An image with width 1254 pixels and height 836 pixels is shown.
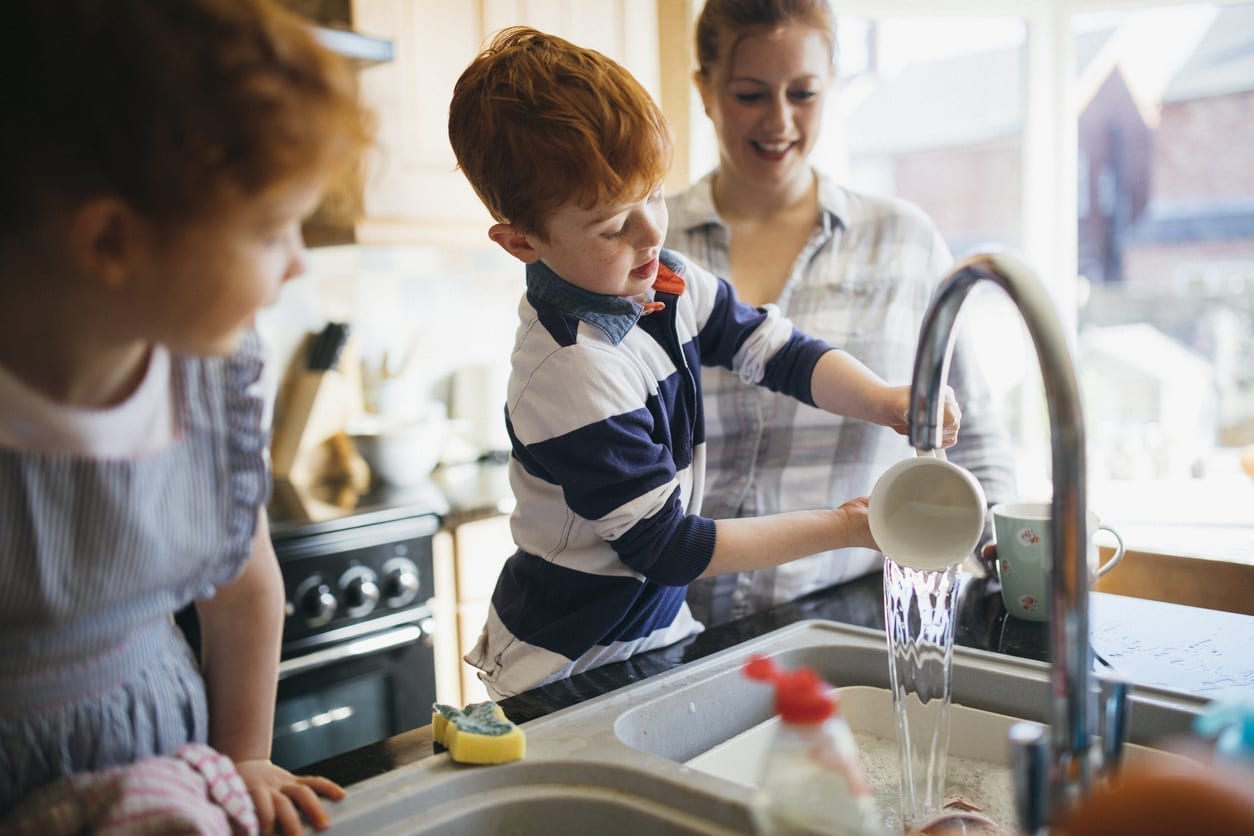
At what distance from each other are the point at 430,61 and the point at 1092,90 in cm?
172

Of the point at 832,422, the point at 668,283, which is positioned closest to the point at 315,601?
the point at 832,422

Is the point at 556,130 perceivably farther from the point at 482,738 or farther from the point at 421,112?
the point at 421,112

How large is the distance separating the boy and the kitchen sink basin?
115 mm

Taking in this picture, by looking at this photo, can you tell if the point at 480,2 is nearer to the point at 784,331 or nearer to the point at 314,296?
the point at 314,296

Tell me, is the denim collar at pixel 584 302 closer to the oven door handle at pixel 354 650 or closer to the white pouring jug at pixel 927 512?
the white pouring jug at pixel 927 512

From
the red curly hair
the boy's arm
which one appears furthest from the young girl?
the boy's arm

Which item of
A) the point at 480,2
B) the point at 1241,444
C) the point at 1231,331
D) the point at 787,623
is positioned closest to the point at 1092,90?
the point at 1231,331

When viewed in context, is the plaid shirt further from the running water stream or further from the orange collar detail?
the running water stream

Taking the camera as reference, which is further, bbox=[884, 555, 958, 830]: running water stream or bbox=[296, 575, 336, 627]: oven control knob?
bbox=[296, 575, 336, 627]: oven control knob

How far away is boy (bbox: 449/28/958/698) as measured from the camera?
0.92 metres

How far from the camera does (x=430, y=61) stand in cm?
241

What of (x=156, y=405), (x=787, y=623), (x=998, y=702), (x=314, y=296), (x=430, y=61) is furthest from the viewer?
(x=314, y=296)

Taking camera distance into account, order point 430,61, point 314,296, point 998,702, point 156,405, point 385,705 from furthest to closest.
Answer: point 314,296 → point 430,61 → point 385,705 → point 998,702 → point 156,405

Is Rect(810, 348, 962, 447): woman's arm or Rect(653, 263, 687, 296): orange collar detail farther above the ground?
Rect(653, 263, 687, 296): orange collar detail
